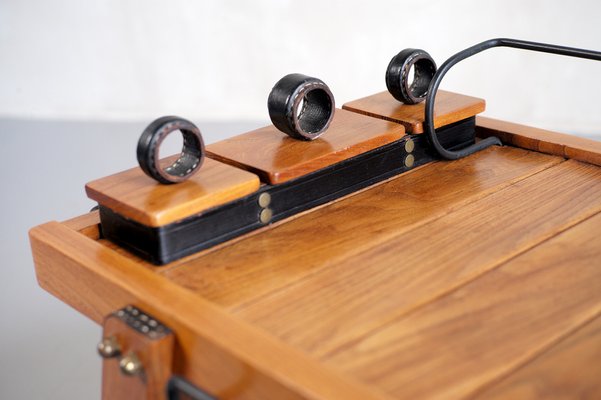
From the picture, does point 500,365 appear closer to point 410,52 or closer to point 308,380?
point 308,380

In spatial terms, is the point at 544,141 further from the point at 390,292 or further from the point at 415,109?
the point at 390,292

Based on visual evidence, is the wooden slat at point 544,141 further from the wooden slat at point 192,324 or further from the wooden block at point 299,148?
the wooden slat at point 192,324

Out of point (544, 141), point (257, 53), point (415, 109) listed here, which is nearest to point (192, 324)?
point (415, 109)

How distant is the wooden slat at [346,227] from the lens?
3.45 ft

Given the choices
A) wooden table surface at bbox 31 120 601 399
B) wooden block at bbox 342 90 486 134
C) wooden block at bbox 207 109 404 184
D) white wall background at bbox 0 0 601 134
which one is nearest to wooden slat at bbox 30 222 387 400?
wooden table surface at bbox 31 120 601 399

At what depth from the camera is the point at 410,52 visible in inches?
57.8

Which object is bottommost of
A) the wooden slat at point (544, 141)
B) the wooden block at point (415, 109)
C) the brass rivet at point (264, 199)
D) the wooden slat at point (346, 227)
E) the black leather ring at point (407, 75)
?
the wooden slat at point (346, 227)

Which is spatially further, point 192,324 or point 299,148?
point 299,148

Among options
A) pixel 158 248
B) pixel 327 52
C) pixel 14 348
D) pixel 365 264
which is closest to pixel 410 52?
pixel 365 264

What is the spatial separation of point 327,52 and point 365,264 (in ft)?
8.19

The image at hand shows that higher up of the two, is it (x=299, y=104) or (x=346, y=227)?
(x=299, y=104)

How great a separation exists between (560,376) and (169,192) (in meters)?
0.52

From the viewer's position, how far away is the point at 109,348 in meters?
0.96

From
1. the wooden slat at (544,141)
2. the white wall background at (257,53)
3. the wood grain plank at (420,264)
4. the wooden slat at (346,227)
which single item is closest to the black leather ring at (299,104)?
the wooden slat at (346,227)
